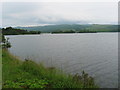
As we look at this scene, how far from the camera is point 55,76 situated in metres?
7.22

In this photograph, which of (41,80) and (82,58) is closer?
(41,80)

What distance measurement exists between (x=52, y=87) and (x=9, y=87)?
1635mm

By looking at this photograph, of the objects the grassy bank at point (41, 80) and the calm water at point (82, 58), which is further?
the calm water at point (82, 58)

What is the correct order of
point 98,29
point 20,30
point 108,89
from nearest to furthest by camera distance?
1. point 108,89
2. point 20,30
3. point 98,29

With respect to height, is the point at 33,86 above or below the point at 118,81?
above

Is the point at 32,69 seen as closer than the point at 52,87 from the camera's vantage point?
No

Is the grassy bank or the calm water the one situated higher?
the grassy bank

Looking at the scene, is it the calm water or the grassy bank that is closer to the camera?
the grassy bank

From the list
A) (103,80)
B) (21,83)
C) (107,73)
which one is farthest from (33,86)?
(107,73)

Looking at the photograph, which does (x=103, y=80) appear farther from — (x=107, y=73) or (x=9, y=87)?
(x=9, y=87)

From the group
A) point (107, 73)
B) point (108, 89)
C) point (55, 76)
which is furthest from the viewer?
point (107, 73)

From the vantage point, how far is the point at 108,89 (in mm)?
8312

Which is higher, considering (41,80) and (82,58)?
(41,80)

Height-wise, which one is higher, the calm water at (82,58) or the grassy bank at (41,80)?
the grassy bank at (41,80)
